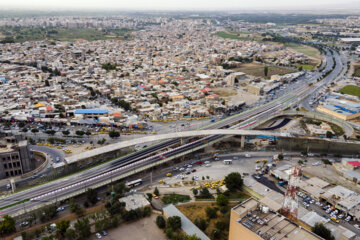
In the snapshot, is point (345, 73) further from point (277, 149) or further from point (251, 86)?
point (277, 149)

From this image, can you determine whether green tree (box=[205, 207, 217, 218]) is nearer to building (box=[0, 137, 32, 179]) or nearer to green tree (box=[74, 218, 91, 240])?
green tree (box=[74, 218, 91, 240])

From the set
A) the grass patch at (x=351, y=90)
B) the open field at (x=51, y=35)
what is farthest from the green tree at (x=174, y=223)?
the open field at (x=51, y=35)

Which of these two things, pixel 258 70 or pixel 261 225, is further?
pixel 258 70

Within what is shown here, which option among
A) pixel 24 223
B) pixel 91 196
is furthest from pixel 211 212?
pixel 24 223

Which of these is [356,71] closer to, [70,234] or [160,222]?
[160,222]

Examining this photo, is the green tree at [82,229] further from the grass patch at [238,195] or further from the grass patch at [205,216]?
the grass patch at [238,195]

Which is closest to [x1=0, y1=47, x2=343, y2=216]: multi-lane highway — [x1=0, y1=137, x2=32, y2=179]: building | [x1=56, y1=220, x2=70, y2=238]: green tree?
[x1=56, y1=220, x2=70, y2=238]: green tree
